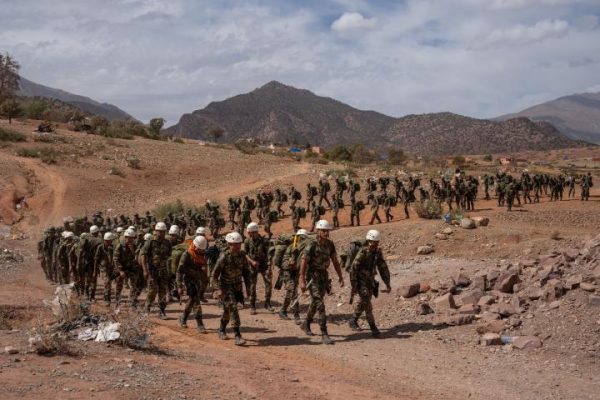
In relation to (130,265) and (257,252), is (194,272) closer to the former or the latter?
(257,252)

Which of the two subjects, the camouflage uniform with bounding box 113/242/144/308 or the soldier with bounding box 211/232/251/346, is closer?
the soldier with bounding box 211/232/251/346

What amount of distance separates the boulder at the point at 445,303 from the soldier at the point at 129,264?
258 inches

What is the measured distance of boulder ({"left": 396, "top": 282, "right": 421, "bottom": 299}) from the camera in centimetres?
1258

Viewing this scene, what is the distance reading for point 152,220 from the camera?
2323 cm

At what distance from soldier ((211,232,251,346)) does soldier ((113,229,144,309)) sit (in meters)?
4.10

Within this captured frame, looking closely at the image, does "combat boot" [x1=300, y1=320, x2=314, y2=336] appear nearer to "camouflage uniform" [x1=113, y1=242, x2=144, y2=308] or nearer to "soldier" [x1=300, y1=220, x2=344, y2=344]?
"soldier" [x1=300, y1=220, x2=344, y2=344]

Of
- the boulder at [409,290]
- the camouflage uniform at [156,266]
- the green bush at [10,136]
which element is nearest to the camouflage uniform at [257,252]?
the camouflage uniform at [156,266]

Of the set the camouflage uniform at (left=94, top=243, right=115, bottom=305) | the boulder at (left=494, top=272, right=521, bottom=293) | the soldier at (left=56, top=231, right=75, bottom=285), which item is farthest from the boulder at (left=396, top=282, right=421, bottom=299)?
the soldier at (left=56, top=231, right=75, bottom=285)

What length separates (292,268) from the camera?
11.4m

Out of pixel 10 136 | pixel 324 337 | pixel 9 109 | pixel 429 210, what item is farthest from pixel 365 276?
pixel 9 109

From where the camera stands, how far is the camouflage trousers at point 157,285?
12.5 meters

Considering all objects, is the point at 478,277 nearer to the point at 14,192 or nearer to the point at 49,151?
the point at 14,192

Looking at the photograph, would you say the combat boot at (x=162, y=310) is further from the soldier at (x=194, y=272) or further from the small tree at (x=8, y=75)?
the small tree at (x=8, y=75)

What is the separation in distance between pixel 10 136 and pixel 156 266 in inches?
1395
